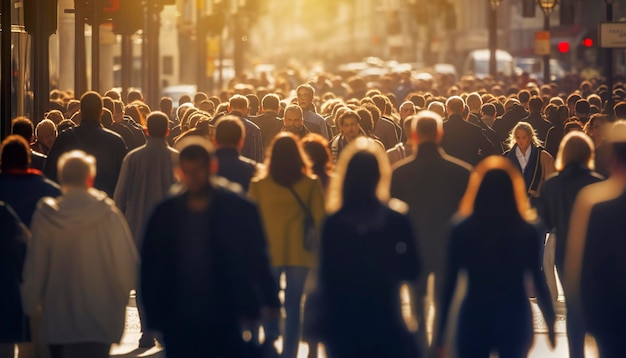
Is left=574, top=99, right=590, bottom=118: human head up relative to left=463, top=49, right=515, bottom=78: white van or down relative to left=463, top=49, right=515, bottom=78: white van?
down

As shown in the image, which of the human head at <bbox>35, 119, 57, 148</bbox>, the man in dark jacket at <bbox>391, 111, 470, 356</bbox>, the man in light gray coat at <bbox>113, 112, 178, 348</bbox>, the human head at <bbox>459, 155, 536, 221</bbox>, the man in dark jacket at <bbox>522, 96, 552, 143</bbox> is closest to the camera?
the human head at <bbox>459, 155, 536, 221</bbox>

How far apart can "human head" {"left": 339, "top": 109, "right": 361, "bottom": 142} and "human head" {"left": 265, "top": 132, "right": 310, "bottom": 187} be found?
5.18 metres

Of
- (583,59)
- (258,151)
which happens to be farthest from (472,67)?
(258,151)

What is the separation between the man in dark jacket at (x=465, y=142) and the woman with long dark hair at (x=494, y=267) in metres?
7.65

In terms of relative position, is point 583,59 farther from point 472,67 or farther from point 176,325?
point 176,325

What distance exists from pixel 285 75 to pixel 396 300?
3460 centimetres

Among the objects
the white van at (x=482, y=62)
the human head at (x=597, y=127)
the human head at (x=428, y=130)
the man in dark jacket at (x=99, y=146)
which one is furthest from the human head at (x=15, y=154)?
the white van at (x=482, y=62)

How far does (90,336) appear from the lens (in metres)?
9.24

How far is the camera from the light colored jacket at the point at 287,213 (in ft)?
35.6

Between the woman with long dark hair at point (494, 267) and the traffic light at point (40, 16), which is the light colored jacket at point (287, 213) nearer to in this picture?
the woman with long dark hair at point (494, 267)

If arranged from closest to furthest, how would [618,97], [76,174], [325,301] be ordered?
[325,301]
[76,174]
[618,97]

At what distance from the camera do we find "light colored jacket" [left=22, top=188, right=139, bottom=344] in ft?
30.0

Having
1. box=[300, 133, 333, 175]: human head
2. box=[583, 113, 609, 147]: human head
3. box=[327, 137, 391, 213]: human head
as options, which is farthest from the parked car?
box=[327, 137, 391, 213]: human head

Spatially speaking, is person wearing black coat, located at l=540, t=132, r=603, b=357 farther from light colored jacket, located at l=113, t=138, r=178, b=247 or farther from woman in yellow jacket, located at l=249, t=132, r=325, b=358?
light colored jacket, located at l=113, t=138, r=178, b=247
